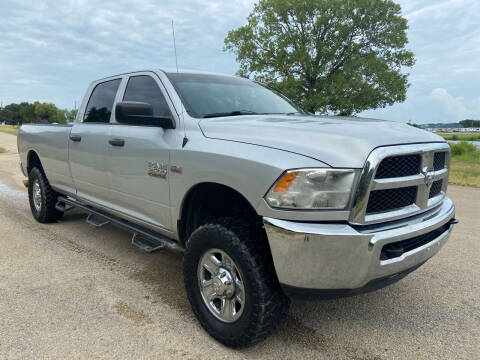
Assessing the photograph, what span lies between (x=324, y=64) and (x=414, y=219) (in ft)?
86.6

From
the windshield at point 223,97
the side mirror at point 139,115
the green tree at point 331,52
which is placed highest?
the green tree at point 331,52

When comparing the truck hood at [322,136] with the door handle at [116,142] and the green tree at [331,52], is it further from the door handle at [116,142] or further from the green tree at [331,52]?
the green tree at [331,52]

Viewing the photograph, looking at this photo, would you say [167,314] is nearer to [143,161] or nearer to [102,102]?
[143,161]

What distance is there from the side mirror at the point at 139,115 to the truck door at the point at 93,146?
905 mm

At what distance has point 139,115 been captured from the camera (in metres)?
3.05

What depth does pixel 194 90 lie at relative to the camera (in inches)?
134

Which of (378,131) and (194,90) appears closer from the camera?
(378,131)

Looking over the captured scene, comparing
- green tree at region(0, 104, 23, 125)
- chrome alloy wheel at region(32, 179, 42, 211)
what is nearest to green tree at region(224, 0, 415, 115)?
chrome alloy wheel at region(32, 179, 42, 211)

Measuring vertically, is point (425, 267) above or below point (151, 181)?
below

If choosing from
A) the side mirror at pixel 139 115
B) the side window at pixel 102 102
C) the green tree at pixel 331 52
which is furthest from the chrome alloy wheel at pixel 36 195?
the green tree at pixel 331 52

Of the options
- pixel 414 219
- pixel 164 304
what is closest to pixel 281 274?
pixel 414 219

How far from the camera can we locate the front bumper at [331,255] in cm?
214

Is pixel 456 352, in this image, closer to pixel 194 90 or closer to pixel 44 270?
Result: pixel 194 90

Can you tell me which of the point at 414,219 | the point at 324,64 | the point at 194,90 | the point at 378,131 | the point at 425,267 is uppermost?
the point at 324,64
